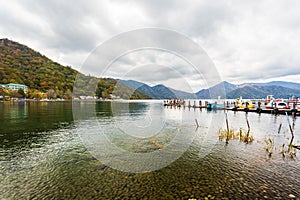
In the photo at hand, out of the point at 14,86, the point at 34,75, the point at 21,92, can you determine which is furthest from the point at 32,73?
the point at 21,92

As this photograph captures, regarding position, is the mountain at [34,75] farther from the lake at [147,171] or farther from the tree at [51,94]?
the lake at [147,171]

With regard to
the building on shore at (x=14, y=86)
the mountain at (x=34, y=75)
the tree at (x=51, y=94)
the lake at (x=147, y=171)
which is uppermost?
the mountain at (x=34, y=75)

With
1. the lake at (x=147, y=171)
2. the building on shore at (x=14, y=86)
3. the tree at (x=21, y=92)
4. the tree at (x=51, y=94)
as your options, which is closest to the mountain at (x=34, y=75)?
the tree at (x=51, y=94)

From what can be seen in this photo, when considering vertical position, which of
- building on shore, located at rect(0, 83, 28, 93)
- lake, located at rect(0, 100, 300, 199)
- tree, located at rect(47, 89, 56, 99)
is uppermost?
building on shore, located at rect(0, 83, 28, 93)

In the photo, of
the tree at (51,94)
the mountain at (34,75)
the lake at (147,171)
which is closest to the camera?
the lake at (147,171)

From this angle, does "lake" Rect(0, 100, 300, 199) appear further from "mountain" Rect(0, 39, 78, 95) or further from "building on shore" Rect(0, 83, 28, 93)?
"building on shore" Rect(0, 83, 28, 93)

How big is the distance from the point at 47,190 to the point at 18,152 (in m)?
8.61

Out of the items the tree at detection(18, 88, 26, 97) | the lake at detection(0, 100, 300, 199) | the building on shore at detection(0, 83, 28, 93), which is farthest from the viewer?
the building on shore at detection(0, 83, 28, 93)

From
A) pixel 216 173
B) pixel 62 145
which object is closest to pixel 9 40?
pixel 62 145

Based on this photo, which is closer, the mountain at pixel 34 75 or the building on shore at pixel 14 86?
the building on shore at pixel 14 86

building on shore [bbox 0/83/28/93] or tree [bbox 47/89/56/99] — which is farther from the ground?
building on shore [bbox 0/83/28/93]

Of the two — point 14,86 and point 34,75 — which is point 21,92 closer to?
point 14,86

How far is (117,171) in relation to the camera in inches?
414

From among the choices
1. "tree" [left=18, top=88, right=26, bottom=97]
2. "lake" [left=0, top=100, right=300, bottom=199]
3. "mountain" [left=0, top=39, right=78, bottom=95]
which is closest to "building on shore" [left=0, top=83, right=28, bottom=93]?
"mountain" [left=0, top=39, right=78, bottom=95]
